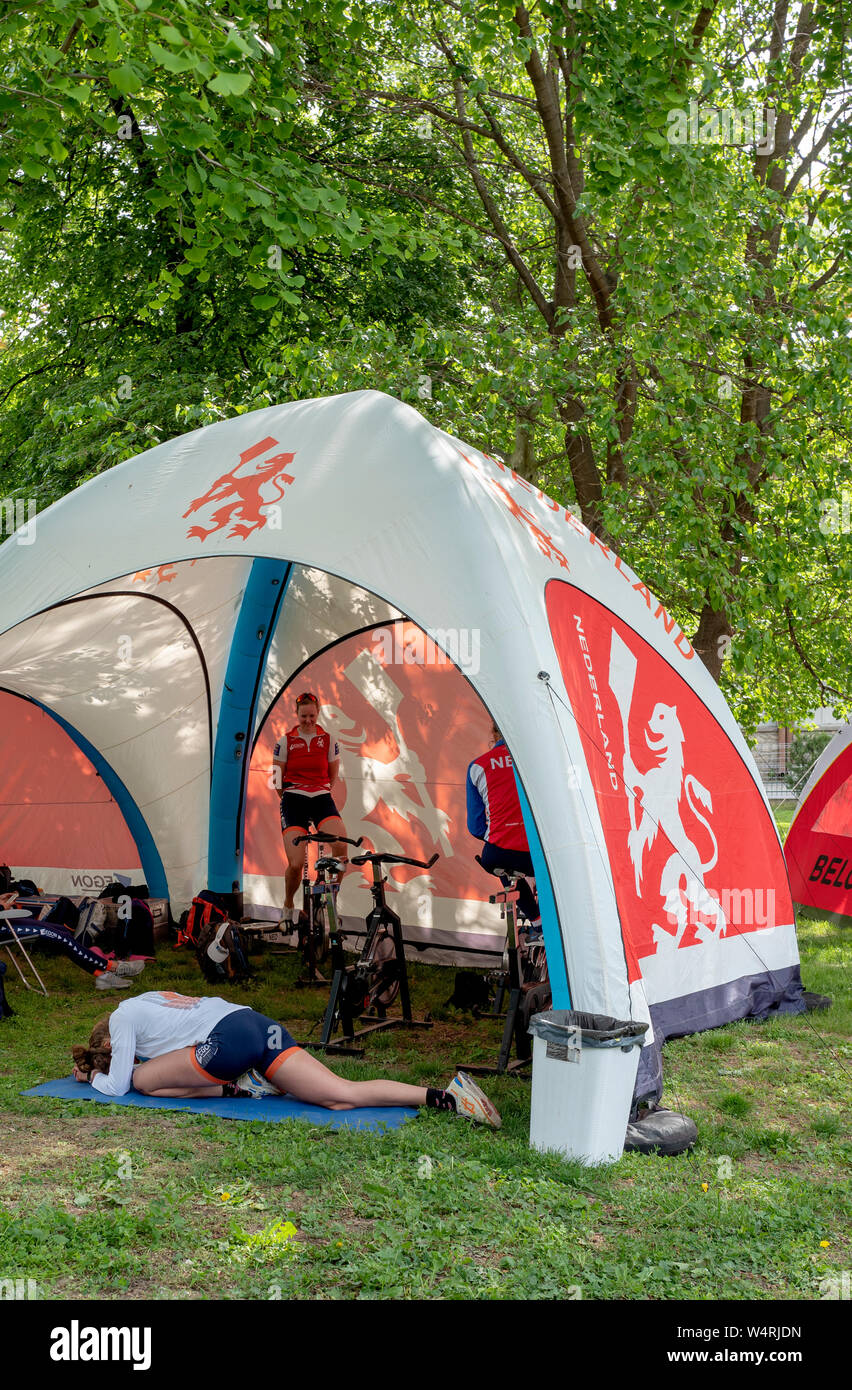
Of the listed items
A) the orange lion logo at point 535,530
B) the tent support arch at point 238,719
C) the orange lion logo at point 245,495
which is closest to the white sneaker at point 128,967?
the tent support arch at point 238,719

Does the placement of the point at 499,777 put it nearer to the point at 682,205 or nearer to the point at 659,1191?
the point at 659,1191

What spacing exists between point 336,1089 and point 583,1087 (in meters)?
1.08

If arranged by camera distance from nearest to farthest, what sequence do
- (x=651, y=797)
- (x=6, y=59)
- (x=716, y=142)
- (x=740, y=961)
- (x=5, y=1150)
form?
1. (x=5, y=1150)
2. (x=651, y=797)
3. (x=740, y=961)
4. (x=6, y=59)
5. (x=716, y=142)

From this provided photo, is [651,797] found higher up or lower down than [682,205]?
lower down

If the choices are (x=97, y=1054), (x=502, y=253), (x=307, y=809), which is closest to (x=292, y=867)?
(x=307, y=809)

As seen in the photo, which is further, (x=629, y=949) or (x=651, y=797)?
(x=651, y=797)

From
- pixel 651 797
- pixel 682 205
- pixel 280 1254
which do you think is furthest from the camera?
pixel 682 205

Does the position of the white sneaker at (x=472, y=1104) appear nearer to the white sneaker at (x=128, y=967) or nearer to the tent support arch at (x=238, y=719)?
the white sneaker at (x=128, y=967)

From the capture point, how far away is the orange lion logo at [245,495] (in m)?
5.15

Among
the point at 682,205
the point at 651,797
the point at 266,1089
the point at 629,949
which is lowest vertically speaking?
the point at 266,1089

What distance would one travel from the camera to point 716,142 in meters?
8.70

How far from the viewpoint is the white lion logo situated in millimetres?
5133
